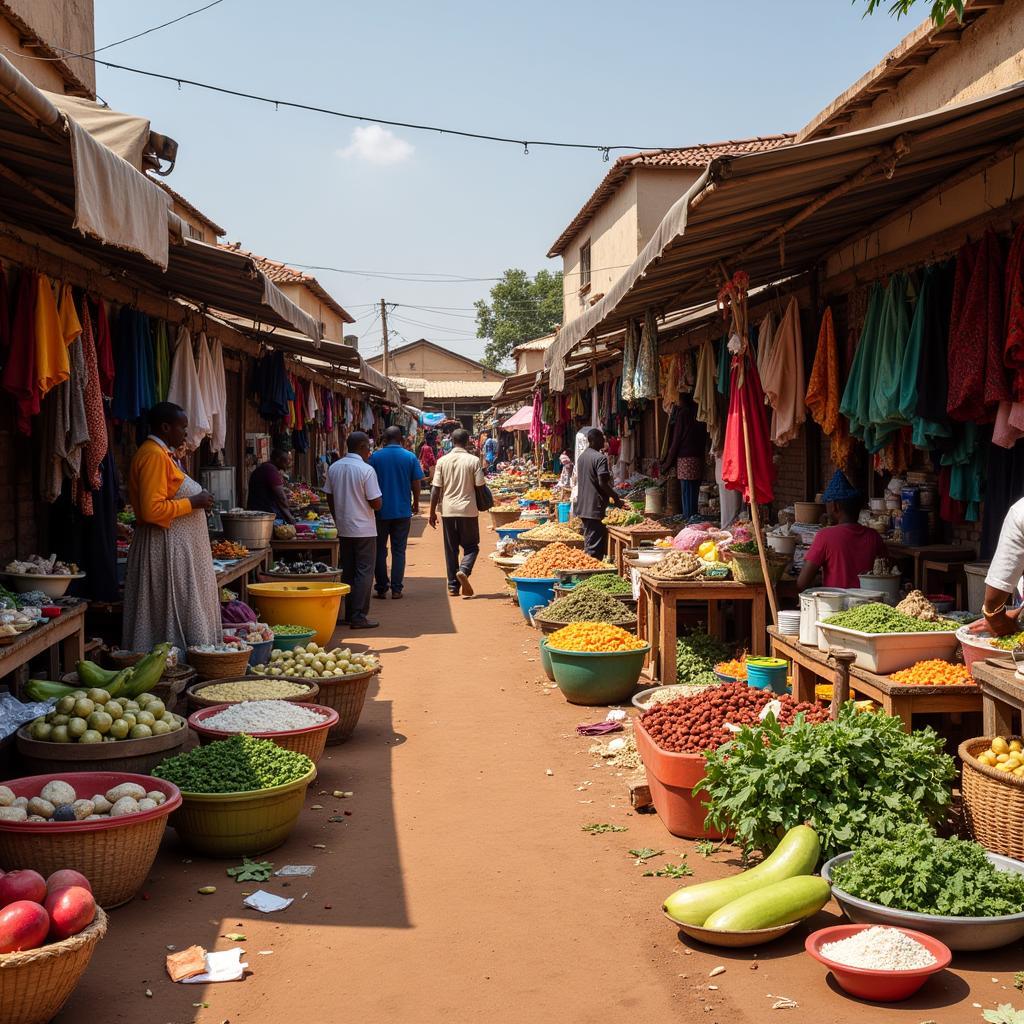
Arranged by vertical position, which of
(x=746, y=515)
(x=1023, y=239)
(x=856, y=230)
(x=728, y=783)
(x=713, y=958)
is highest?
(x=856, y=230)

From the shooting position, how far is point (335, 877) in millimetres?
5273

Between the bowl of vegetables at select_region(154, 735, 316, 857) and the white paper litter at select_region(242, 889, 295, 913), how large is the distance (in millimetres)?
461

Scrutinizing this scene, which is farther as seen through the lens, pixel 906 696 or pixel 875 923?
pixel 906 696

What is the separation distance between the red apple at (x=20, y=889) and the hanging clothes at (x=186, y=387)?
23.6ft

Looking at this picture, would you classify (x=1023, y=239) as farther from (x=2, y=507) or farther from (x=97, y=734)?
(x=2, y=507)

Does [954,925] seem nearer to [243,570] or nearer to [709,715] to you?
[709,715]

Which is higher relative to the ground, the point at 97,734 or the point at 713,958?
the point at 97,734

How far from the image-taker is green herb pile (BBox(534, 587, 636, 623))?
998cm

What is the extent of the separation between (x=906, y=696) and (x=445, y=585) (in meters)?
11.9

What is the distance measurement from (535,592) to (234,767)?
736cm

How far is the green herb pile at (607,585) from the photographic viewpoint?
1109 cm

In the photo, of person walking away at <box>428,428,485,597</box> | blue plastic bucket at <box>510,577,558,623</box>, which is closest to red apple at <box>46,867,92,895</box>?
blue plastic bucket at <box>510,577,558,623</box>

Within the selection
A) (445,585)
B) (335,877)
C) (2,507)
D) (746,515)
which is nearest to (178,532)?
(2,507)

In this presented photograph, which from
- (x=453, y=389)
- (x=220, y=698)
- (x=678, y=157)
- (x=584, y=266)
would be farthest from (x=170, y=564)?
(x=453, y=389)
